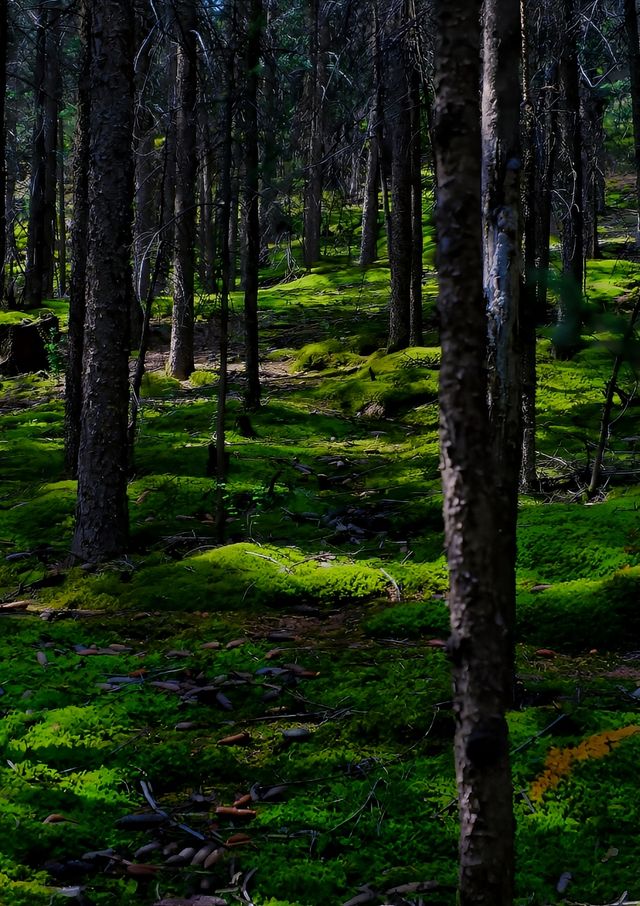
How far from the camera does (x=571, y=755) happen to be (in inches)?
125

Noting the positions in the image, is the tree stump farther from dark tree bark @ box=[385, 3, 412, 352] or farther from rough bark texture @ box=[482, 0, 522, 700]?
rough bark texture @ box=[482, 0, 522, 700]

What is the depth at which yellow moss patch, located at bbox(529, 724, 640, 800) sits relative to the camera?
10.0 ft

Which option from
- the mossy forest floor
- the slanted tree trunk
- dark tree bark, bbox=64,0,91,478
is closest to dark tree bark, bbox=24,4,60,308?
the slanted tree trunk

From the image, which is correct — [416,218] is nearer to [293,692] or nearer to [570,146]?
[570,146]

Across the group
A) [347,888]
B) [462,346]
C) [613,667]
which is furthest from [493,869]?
[613,667]

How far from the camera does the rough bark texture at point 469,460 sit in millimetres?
1901

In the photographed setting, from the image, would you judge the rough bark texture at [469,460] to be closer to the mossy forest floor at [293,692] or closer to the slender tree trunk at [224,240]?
the mossy forest floor at [293,692]

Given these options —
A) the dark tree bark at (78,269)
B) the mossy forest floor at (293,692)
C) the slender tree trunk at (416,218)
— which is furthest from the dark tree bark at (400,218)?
the dark tree bark at (78,269)

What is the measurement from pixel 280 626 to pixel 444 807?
2.14m

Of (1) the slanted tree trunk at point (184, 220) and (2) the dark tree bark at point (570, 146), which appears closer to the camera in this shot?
(2) the dark tree bark at point (570, 146)

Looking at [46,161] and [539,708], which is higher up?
[46,161]

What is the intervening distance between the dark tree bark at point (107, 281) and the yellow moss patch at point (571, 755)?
12.7 ft

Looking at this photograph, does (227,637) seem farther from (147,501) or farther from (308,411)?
(308,411)

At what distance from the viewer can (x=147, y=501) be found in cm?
760
